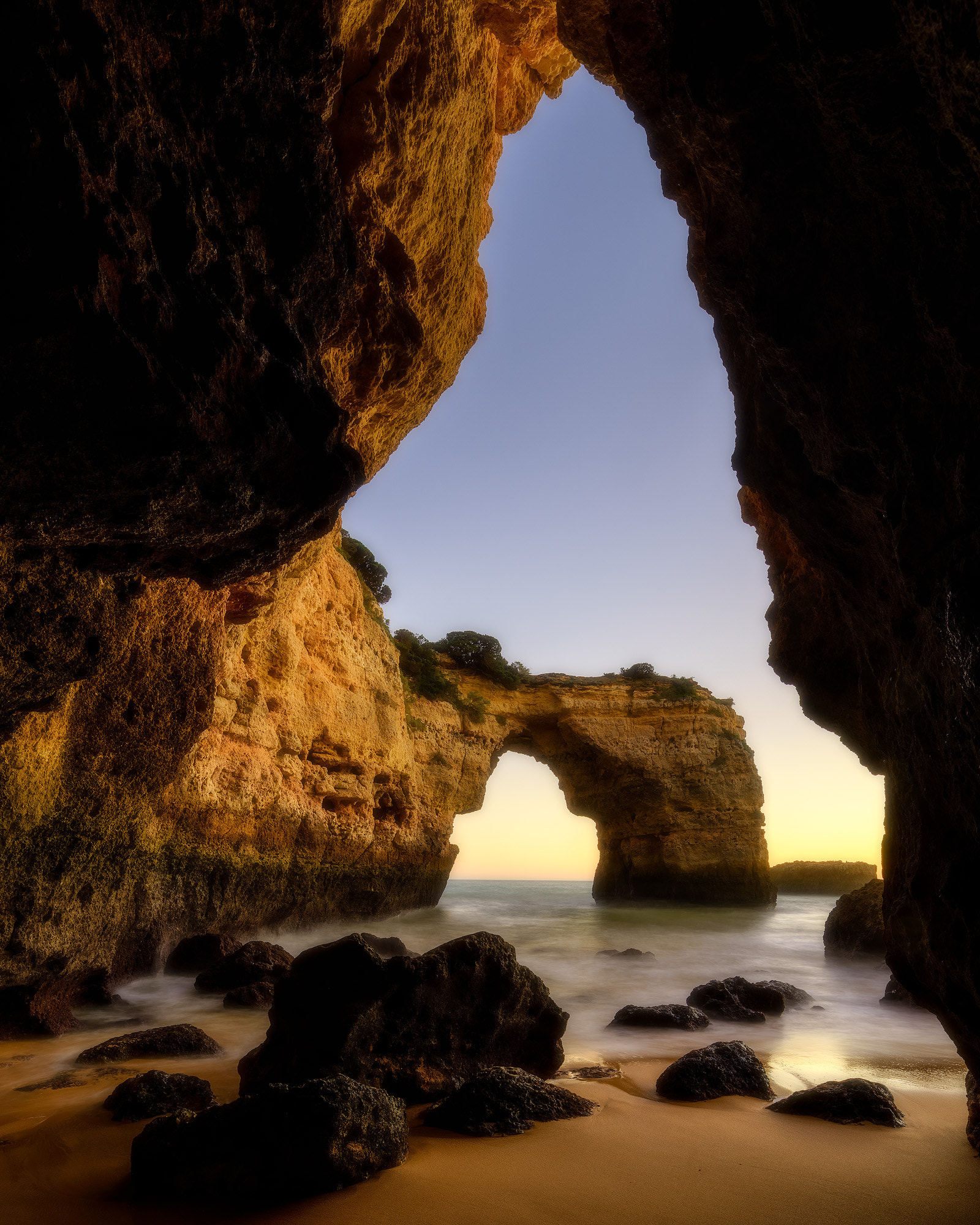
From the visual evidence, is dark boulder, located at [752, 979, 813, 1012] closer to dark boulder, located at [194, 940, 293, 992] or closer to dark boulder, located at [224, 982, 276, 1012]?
dark boulder, located at [224, 982, 276, 1012]

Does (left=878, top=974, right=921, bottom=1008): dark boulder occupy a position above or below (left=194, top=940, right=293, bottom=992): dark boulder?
below

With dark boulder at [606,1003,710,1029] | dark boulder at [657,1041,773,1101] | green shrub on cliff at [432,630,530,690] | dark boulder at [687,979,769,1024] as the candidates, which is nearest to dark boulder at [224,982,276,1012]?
dark boulder at [606,1003,710,1029]

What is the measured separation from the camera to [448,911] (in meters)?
17.7

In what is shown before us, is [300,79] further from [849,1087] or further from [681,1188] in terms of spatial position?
[849,1087]

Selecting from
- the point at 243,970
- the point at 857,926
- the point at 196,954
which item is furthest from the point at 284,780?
the point at 857,926

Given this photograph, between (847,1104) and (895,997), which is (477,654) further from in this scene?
(847,1104)

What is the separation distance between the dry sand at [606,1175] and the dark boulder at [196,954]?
4.27 metres

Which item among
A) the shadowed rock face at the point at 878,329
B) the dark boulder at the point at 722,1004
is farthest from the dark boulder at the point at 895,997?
the shadowed rock face at the point at 878,329

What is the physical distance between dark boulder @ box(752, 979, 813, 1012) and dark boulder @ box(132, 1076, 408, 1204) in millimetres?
5611

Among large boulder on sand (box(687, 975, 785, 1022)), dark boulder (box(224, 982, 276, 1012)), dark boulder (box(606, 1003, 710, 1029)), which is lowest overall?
dark boulder (box(224, 982, 276, 1012))

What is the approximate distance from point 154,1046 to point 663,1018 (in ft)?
13.0

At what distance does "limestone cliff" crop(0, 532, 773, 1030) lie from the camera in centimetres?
543

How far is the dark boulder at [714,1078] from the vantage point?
11.7 feet

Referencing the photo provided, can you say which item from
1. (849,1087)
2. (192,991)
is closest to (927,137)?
(849,1087)
